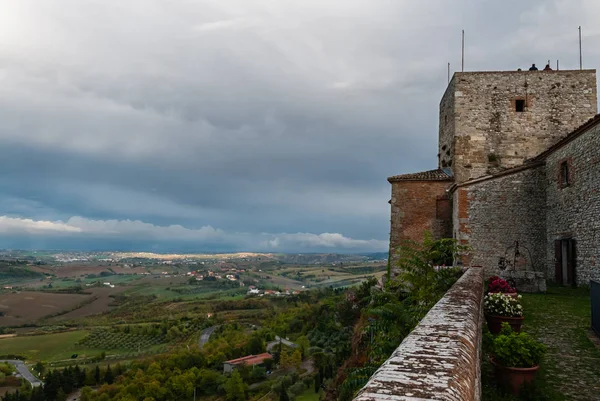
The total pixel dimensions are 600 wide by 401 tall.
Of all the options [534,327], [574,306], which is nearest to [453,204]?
[574,306]

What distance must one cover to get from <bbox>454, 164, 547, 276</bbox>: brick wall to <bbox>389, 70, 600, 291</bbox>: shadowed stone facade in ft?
0.15

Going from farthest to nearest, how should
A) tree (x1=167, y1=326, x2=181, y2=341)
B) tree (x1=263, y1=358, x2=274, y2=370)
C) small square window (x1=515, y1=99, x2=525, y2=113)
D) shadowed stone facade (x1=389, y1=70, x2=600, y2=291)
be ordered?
tree (x1=167, y1=326, x2=181, y2=341) → tree (x1=263, y1=358, x2=274, y2=370) → small square window (x1=515, y1=99, x2=525, y2=113) → shadowed stone facade (x1=389, y1=70, x2=600, y2=291)

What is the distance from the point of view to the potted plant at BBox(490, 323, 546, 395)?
15.8ft

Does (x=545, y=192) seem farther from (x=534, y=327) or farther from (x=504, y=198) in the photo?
(x=534, y=327)

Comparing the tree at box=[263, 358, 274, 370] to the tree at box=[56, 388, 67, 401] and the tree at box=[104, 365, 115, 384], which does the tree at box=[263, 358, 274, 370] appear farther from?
the tree at box=[56, 388, 67, 401]

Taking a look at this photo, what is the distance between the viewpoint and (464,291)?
6.25m

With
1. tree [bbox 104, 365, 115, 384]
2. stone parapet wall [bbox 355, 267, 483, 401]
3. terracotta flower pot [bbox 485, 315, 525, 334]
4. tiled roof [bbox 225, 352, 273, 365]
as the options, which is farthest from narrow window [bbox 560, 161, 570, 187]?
tree [bbox 104, 365, 115, 384]

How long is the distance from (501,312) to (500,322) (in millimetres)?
184

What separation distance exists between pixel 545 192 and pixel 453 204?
4.16m

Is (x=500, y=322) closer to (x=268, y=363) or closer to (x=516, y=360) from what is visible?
(x=516, y=360)

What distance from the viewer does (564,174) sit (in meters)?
15.8

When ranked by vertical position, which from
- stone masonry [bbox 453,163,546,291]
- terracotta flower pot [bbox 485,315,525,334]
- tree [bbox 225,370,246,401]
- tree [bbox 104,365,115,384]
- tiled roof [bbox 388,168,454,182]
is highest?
tiled roof [bbox 388,168,454,182]

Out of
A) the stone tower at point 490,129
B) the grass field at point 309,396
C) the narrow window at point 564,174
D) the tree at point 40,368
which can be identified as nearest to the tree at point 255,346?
the grass field at point 309,396

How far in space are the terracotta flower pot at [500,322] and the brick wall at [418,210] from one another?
43.7ft
